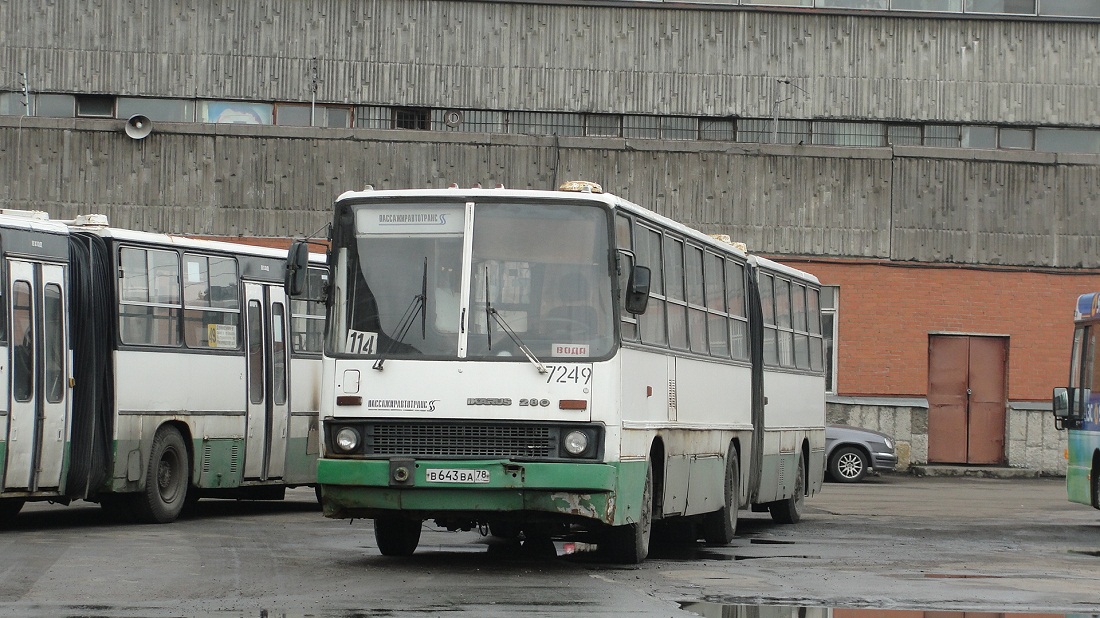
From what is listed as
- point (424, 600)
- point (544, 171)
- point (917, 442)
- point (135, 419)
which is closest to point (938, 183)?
point (917, 442)

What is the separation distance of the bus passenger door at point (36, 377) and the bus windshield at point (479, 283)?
4164 millimetres

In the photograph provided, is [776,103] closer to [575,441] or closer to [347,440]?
[575,441]

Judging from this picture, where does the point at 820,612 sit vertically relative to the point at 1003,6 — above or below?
below

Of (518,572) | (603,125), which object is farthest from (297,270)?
(603,125)

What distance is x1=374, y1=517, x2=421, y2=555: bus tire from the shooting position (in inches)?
553

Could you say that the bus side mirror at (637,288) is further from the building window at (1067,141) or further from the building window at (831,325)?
the building window at (1067,141)

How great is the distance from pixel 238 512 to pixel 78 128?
14047 mm

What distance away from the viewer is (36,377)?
52.5 feet

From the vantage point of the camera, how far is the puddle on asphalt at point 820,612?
1039 cm

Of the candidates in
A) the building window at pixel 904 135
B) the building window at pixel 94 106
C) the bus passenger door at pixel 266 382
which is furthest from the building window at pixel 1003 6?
the bus passenger door at pixel 266 382

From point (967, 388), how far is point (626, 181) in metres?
8.05

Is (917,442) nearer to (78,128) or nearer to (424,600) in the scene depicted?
(78,128)

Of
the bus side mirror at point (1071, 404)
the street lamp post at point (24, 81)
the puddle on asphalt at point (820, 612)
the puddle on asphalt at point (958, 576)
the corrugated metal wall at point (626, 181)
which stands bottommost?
the puddle on asphalt at point (958, 576)

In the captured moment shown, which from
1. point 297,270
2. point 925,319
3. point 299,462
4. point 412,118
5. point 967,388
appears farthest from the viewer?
point 412,118
